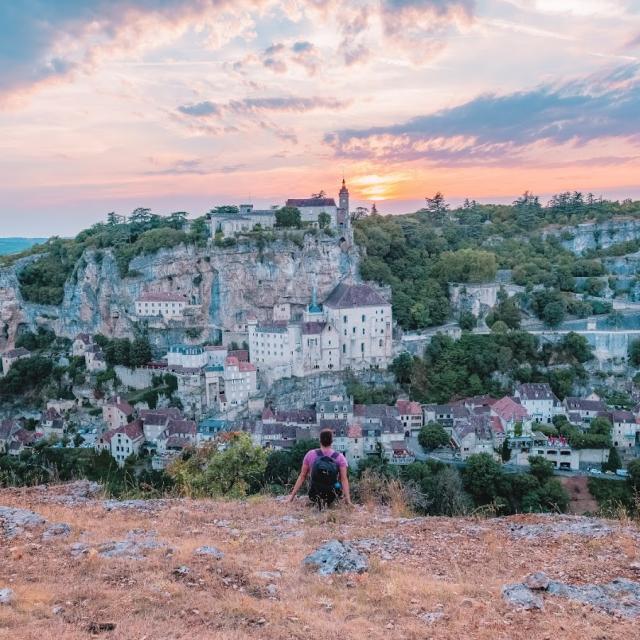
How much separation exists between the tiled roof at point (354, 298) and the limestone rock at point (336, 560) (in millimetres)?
30279

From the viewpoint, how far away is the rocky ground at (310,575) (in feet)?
15.0

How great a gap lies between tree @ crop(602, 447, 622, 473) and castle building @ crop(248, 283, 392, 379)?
13662 millimetres

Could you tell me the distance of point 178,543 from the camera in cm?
625

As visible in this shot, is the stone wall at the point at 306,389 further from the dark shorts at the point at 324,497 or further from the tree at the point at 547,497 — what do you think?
the dark shorts at the point at 324,497

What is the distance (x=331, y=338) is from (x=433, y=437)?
376 inches

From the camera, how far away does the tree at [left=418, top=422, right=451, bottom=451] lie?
28.5 m

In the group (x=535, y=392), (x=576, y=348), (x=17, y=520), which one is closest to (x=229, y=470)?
(x=17, y=520)

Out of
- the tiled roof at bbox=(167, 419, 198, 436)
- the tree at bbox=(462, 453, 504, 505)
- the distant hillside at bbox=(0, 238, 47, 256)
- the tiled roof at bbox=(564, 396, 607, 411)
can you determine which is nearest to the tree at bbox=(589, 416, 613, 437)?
the tiled roof at bbox=(564, 396, 607, 411)

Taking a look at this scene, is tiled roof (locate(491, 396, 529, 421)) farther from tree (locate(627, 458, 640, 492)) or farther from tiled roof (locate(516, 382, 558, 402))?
tree (locate(627, 458, 640, 492))

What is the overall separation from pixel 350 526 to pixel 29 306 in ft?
141

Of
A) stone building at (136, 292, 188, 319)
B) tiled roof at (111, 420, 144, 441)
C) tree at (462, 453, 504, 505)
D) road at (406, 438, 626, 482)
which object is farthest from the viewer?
stone building at (136, 292, 188, 319)

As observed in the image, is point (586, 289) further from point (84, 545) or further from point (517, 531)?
point (84, 545)

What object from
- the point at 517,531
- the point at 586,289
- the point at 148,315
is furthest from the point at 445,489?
the point at 586,289

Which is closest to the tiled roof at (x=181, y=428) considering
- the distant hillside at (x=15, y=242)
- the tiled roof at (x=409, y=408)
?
the tiled roof at (x=409, y=408)
